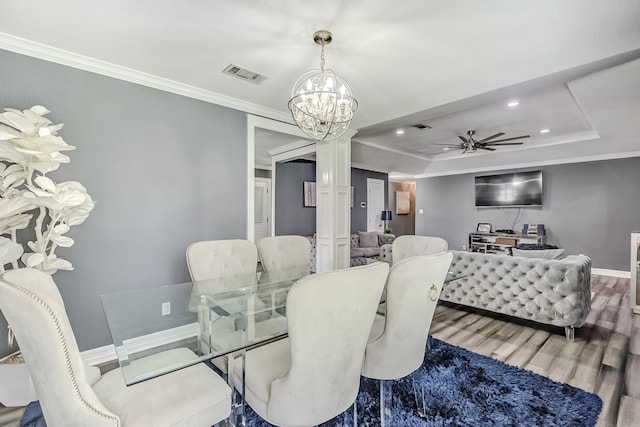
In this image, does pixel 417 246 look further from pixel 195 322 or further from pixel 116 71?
pixel 116 71

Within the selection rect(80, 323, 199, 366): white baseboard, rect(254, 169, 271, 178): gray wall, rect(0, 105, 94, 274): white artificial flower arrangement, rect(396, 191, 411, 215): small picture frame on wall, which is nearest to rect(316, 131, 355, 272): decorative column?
rect(80, 323, 199, 366): white baseboard

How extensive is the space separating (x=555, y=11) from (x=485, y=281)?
2560 mm

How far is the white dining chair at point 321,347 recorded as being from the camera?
1.03 m

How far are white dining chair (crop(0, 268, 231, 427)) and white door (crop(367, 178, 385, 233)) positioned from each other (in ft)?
23.0

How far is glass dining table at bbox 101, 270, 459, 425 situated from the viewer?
1.20 meters

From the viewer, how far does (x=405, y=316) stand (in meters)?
1.45

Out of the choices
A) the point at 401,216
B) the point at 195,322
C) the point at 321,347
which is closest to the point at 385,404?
the point at 321,347

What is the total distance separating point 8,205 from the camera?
5.57 feet

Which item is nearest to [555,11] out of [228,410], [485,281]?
[485,281]

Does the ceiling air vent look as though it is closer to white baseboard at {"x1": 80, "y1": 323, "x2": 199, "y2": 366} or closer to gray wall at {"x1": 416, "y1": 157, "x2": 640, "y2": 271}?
white baseboard at {"x1": 80, "y1": 323, "x2": 199, "y2": 366}

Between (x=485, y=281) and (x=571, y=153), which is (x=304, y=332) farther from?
(x=571, y=153)

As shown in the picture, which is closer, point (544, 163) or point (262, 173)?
point (544, 163)

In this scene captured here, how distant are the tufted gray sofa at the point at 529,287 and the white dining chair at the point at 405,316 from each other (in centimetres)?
205

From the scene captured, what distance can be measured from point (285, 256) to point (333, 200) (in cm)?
150
